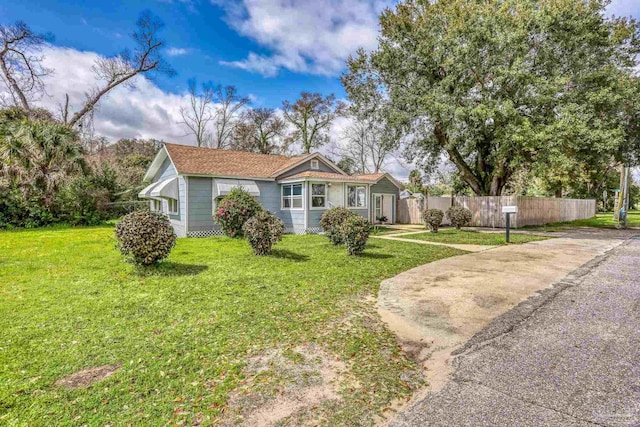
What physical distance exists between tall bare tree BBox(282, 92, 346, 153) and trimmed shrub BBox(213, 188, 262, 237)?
22062 millimetres


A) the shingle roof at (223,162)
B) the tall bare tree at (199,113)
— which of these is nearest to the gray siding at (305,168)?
the shingle roof at (223,162)

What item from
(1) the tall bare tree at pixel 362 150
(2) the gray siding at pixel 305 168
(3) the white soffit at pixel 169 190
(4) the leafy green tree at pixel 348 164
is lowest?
(3) the white soffit at pixel 169 190

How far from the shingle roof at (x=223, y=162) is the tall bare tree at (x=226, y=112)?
19.1 meters

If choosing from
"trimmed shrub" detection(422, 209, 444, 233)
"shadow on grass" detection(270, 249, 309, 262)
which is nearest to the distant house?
"trimmed shrub" detection(422, 209, 444, 233)

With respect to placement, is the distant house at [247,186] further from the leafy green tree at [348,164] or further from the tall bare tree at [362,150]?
the tall bare tree at [362,150]

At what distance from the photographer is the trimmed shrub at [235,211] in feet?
43.4

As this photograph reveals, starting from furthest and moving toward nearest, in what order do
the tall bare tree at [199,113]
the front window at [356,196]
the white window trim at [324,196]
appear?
the tall bare tree at [199,113] → the front window at [356,196] → the white window trim at [324,196]

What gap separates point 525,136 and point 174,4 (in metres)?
16.1

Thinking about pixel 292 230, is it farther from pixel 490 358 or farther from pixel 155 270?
pixel 490 358

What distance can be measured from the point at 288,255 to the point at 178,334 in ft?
18.7

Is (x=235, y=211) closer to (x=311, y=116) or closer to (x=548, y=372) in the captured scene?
(x=548, y=372)

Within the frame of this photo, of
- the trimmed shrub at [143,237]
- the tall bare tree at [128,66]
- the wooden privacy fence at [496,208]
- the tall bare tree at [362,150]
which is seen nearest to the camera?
the trimmed shrub at [143,237]

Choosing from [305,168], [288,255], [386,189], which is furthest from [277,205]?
[386,189]

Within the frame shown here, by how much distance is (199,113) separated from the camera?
116ft
